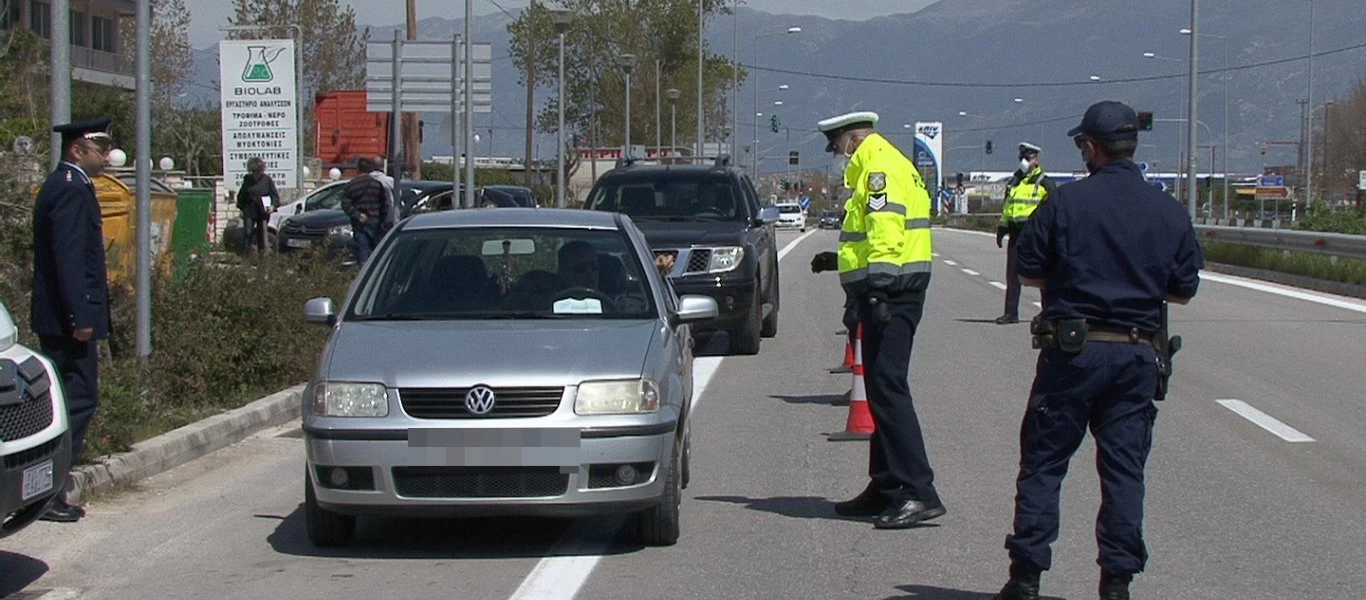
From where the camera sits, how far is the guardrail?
2394cm

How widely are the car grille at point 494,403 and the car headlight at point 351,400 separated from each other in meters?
0.10

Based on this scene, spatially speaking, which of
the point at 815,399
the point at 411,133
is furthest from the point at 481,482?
the point at 411,133

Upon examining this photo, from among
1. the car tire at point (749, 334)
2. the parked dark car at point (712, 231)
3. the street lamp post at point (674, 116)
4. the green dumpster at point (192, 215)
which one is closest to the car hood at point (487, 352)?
the parked dark car at point (712, 231)

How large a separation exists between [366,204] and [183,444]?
9.45m

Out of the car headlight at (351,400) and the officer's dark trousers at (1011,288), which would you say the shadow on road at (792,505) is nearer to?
the car headlight at (351,400)

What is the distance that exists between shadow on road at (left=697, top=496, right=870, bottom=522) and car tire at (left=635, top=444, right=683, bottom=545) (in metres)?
0.95

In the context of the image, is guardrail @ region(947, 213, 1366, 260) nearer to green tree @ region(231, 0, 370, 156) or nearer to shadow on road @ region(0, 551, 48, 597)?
shadow on road @ region(0, 551, 48, 597)

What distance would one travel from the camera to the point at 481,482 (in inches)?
282

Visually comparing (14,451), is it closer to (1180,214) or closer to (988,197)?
(1180,214)

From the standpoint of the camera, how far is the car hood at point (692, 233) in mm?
15367

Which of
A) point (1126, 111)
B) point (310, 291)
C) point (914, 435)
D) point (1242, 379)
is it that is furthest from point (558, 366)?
point (1242, 379)

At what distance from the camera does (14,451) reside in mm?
6395

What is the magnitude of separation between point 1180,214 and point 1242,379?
8299 millimetres

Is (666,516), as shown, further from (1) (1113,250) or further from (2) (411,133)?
(2) (411,133)
